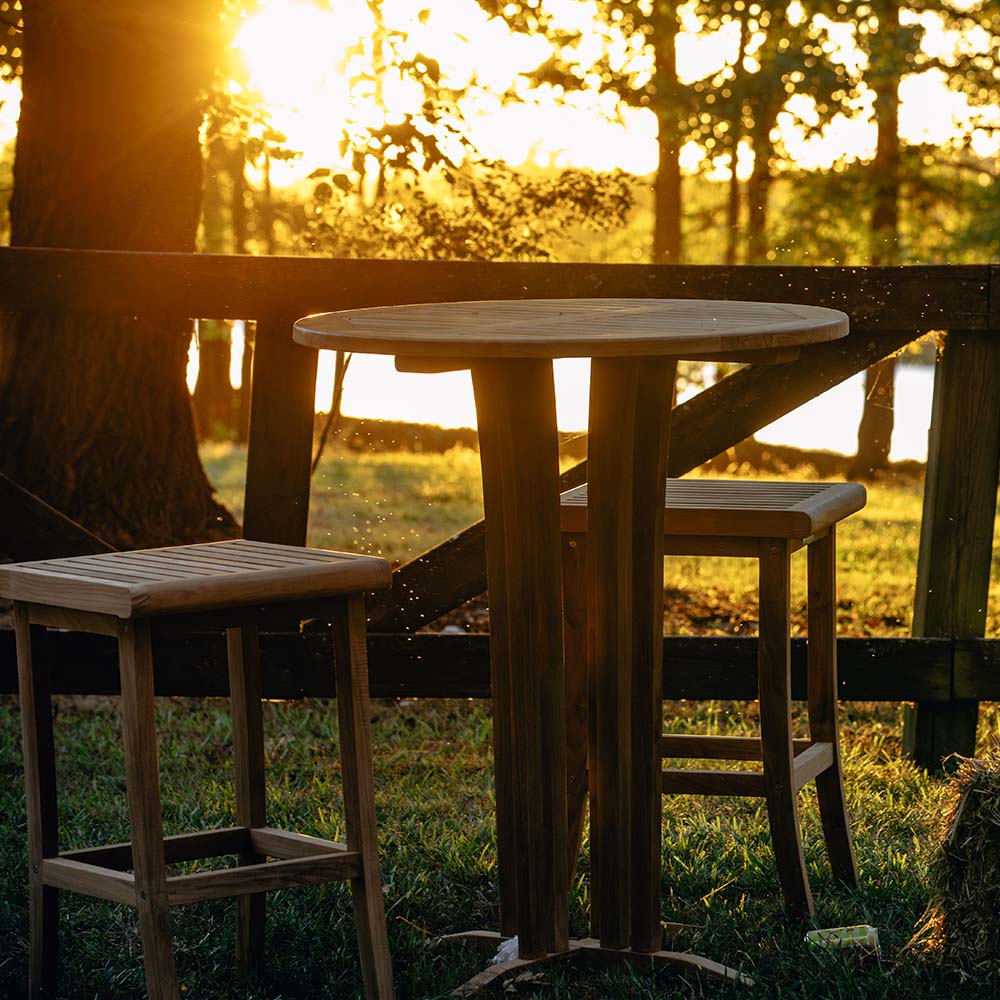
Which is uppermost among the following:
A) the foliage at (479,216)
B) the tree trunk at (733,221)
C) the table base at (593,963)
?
the tree trunk at (733,221)

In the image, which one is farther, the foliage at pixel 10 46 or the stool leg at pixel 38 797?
the foliage at pixel 10 46

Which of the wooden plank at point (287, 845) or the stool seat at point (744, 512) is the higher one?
the stool seat at point (744, 512)

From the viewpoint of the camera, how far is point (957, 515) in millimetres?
4031

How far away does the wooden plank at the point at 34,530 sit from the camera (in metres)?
3.86

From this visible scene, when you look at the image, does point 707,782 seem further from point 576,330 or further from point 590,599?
point 576,330

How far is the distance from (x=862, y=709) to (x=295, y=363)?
8.03 feet

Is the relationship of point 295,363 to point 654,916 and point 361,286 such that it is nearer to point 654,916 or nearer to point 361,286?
point 361,286

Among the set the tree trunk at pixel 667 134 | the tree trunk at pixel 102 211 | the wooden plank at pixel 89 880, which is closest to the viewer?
the wooden plank at pixel 89 880

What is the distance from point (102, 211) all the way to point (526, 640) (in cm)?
327

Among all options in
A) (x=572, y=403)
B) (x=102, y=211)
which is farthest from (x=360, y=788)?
(x=102, y=211)

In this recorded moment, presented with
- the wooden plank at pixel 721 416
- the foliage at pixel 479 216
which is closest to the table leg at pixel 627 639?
the wooden plank at pixel 721 416

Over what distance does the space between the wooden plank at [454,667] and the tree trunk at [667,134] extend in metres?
5.66

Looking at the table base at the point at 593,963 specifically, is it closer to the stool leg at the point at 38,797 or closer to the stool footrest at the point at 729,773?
the stool footrest at the point at 729,773

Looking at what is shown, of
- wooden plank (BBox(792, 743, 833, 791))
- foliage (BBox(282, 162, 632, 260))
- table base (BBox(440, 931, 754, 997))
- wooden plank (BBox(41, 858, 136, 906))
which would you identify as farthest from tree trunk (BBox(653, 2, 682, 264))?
wooden plank (BBox(41, 858, 136, 906))
